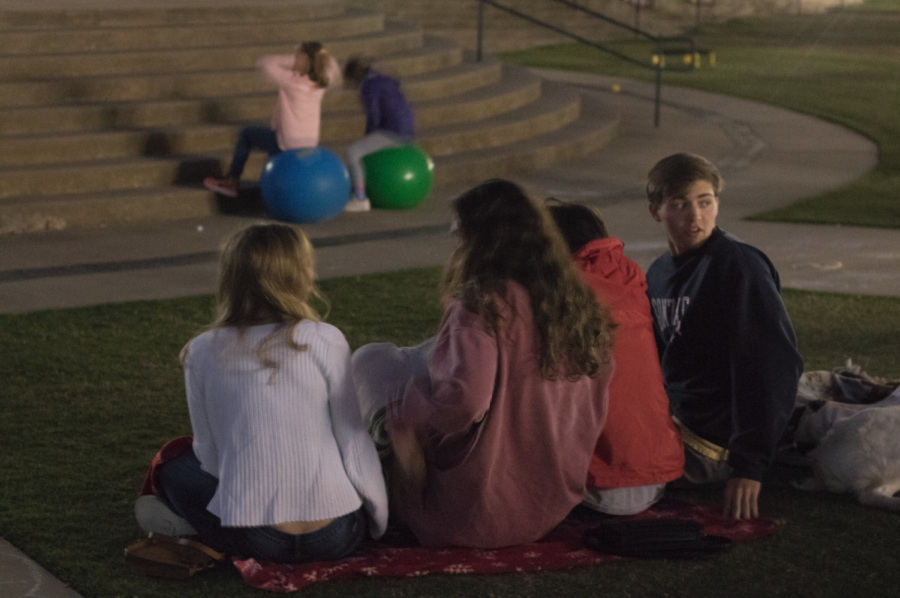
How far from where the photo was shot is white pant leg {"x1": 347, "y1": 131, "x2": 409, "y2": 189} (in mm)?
10242

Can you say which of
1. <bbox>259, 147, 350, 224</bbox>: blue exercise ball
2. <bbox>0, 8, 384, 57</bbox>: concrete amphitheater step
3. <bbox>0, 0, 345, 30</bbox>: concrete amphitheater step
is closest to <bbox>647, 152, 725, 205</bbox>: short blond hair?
<bbox>259, 147, 350, 224</bbox>: blue exercise ball

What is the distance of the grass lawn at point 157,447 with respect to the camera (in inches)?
157

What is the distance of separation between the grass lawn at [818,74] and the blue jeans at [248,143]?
4.09 metres

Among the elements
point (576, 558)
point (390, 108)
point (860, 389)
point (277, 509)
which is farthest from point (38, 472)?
point (390, 108)

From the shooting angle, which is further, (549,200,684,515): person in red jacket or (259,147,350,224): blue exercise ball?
(259,147,350,224): blue exercise ball

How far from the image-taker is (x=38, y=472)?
5.01 m

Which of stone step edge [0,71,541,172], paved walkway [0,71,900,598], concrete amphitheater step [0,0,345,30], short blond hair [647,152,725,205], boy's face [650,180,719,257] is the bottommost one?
paved walkway [0,71,900,598]

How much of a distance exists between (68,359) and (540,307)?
3524mm

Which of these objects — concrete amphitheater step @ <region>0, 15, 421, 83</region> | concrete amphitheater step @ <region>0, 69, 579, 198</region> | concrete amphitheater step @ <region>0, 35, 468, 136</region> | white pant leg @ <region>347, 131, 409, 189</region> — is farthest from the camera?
concrete amphitheater step @ <region>0, 15, 421, 83</region>

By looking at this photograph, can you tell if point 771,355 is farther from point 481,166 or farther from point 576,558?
point 481,166

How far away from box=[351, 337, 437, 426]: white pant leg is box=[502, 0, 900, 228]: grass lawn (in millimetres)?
6812

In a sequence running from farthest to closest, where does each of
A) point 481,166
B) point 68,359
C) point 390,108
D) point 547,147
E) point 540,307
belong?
1. point 547,147
2. point 481,166
3. point 390,108
4. point 68,359
5. point 540,307

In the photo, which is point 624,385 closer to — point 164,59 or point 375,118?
point 375,118

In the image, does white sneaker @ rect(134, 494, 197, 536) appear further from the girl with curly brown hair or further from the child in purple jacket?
the child in purple jacket
